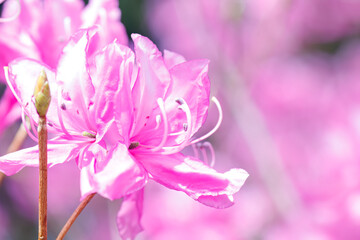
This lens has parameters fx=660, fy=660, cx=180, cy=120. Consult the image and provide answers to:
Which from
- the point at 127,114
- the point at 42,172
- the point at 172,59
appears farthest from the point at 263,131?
the point at 42,172

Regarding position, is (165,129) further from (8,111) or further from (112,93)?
(8,111)

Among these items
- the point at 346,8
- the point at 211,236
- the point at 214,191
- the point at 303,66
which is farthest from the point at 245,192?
the point at 214,191

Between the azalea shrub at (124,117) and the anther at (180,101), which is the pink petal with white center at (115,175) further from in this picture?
the anther at (180,101)

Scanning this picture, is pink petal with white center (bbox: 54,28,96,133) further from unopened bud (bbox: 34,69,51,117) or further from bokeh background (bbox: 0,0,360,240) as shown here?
bokeh background (bbox: 0,0,360,240)

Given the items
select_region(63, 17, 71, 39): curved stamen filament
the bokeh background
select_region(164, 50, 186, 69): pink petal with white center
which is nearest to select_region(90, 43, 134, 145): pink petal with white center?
select_region(164, 50, 186, 69): pink petal with white center

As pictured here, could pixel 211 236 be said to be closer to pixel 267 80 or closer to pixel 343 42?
pixel 267 80

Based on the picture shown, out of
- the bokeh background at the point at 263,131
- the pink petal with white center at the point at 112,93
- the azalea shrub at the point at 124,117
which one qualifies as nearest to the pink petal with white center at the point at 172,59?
the azalea shrub at the point at 124,117
